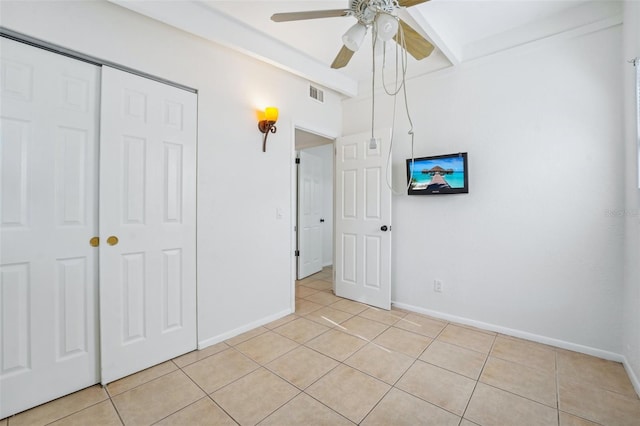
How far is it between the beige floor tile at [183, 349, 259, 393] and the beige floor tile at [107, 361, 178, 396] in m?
0.14

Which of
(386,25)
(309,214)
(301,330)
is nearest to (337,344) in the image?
(301,330)

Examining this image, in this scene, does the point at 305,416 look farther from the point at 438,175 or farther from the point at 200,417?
the point at 438,175

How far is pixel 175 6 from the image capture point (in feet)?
6.52

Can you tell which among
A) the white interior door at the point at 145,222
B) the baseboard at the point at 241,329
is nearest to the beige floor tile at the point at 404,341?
the baseboard at the point at 241,329

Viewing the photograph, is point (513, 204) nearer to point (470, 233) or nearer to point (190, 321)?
point (470, 233)

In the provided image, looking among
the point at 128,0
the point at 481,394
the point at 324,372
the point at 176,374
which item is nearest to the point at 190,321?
the point at 176,374

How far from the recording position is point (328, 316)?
A: 2984 mm

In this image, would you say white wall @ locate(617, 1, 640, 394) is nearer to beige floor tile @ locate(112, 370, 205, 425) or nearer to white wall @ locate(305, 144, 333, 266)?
beige floor tile @ locate(112, 370, 205, 425)

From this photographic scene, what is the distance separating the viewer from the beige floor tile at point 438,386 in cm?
167

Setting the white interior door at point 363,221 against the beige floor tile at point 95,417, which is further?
the white interior door at point 363,221

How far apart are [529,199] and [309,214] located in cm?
308

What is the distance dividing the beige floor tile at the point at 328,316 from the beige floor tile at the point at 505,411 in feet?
4.48

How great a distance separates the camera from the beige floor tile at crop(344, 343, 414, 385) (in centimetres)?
195

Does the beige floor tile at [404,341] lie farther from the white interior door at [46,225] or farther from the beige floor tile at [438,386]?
the white interior door at [46,225]
